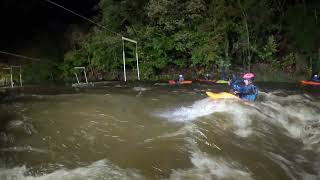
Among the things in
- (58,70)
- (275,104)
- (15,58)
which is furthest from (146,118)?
(15,58)

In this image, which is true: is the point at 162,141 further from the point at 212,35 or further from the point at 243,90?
the point at 212,35

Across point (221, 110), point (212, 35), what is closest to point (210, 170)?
point (221, 110)

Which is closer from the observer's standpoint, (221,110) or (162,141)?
(162,141)

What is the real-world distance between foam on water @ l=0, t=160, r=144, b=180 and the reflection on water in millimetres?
16

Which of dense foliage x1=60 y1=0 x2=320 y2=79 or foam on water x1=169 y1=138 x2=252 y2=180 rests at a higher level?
dense foliage x1=60 y1=0 x2=320 y2=79

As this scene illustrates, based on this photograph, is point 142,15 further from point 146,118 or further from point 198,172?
point 198,172

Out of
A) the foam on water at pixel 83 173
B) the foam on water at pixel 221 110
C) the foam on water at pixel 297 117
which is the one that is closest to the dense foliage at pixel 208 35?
the foam on water at pixel 297 117

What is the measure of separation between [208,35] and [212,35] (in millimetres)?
251

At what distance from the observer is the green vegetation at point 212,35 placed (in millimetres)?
23109

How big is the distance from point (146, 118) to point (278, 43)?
52.9 ft

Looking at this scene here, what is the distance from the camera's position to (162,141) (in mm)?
8188

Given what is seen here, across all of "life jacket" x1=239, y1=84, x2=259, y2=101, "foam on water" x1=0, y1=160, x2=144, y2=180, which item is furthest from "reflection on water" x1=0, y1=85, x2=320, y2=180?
"life jacket" x1=239, y1=84, x2=259, y2=101

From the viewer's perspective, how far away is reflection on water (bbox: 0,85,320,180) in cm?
684

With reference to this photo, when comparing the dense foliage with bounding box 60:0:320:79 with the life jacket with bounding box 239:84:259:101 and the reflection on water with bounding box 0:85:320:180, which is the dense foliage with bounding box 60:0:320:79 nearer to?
the life jacket with bounding box 239:84:259:101
